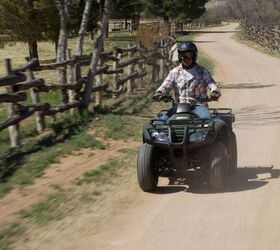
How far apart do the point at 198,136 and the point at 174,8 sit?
2118 inches

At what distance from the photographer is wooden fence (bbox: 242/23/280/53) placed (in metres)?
37.5

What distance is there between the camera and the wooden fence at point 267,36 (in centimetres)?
3747

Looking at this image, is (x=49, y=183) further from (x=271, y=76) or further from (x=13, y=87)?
(x=271, y=76)

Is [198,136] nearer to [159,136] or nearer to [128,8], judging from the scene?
[159,136]

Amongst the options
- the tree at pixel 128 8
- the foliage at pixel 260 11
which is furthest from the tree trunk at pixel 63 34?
the foliage at pixel 260 11

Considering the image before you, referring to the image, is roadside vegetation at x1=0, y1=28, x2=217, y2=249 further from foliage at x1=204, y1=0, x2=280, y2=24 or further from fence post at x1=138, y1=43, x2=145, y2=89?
foliage at x1=204, y1=0, x2=280, y2=24

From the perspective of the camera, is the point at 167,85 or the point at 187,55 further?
the point at 167,85

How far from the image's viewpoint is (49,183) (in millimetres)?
7637

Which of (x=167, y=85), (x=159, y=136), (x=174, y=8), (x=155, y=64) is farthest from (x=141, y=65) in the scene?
(x=174, y=8)

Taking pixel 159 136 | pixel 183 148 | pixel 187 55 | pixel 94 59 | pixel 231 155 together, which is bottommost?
pixel 231 155

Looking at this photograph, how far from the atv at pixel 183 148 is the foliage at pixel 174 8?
52.8 metres

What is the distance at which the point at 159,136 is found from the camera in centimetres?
681

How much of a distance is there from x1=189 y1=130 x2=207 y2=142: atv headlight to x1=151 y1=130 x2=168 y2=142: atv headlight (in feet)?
0.97

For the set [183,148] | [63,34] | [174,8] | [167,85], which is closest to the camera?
[183,148]
